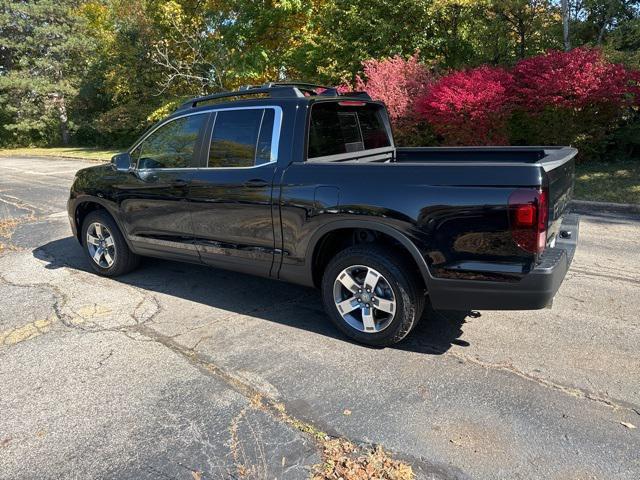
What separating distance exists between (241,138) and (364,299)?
1726 millimetres

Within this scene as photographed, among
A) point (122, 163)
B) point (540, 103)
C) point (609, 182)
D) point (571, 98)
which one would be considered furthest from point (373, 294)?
point (571, 98)

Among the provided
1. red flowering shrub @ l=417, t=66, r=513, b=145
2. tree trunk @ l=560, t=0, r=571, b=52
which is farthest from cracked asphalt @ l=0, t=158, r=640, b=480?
tree trunk @ l=560, t=0, r=571, b=52

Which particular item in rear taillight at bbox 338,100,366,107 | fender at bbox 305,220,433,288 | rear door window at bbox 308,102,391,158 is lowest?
fender at bbox 305,220,433,288

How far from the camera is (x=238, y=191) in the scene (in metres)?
4.00

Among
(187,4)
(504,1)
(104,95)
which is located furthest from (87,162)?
(504,1)

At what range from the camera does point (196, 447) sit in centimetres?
260

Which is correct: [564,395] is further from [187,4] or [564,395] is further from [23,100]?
[23,100]

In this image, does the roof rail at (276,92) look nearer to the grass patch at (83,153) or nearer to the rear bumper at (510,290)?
the rear bumper at (510,290)

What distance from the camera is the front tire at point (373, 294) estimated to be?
3412mm

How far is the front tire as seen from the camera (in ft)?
11.2

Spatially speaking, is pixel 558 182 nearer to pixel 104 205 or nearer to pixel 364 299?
pixel 364 299

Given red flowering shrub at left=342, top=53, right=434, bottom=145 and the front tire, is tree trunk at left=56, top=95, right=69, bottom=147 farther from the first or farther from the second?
the front tire

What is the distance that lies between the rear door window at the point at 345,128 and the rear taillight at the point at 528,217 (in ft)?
5.40

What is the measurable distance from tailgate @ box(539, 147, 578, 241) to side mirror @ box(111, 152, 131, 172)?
3878 mm
